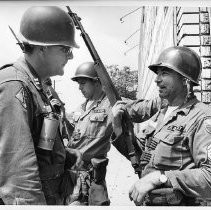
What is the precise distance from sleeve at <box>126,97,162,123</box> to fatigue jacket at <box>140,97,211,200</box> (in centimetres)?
67

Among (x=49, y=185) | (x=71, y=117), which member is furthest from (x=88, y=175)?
(x=49, y=185)

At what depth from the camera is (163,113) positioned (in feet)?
8.32

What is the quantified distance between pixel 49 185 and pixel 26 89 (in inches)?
17.9

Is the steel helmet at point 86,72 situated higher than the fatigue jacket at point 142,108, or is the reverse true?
the steel helmet at point 86,72

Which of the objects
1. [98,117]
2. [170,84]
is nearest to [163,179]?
[170,84]

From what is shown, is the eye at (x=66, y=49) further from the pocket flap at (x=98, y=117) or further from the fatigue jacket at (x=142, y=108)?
the pocket flap at (x=98, y=117)

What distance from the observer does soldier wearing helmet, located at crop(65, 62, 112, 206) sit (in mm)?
3453

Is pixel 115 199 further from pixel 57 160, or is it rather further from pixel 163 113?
pixel 57 160

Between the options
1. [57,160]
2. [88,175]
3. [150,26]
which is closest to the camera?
[57,160]

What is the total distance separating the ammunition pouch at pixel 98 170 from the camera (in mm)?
3525

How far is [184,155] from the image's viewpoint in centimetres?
217

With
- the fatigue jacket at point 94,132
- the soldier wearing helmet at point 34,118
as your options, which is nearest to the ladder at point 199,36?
the fatigue jacket at point 94,132

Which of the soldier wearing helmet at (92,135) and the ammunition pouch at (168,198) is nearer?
the ammunition pouch at (168,198)

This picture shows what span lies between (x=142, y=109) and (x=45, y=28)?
1354 millimetres
